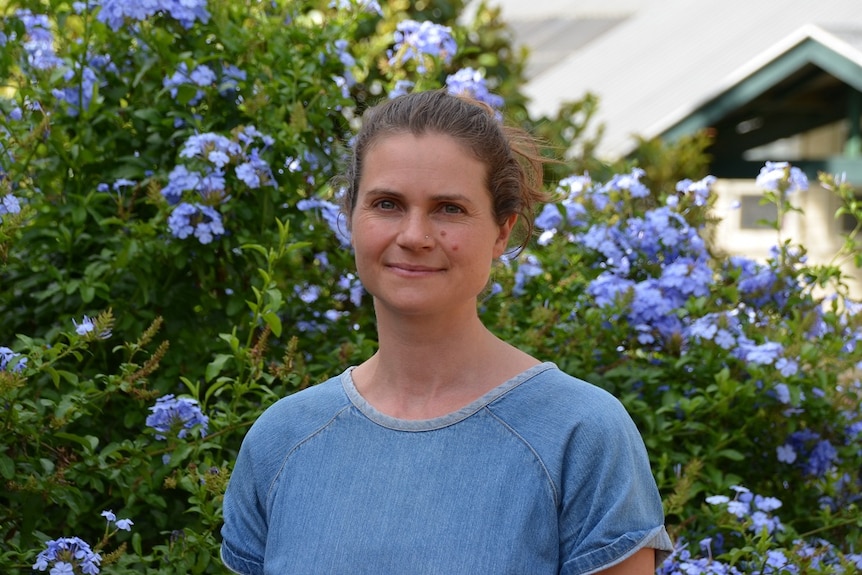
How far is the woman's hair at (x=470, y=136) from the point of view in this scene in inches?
63.2

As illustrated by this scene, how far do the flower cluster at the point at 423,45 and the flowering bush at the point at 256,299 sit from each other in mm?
16

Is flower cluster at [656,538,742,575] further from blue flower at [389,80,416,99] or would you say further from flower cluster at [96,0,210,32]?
flower cluster at [96,0,210,32]

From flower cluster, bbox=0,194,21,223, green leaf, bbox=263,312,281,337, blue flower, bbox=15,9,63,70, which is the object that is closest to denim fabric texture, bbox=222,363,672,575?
green leaf, bbox=263,312,281,337

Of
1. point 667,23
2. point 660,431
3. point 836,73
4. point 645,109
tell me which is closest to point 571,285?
point 660,431

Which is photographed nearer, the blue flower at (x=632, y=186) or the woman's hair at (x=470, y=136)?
the woman's hair at (x=470, y=136)

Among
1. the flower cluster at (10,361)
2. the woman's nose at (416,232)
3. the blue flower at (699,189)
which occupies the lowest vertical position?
the flower cluster at (10,361)

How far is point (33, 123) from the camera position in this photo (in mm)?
2908

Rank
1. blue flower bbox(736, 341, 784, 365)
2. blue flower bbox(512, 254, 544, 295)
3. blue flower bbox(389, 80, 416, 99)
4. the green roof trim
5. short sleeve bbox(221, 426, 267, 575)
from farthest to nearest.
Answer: the green roof trim → blue flower bbox(389, 80, 416, 99) → blue flower bbox(512, 254, 544, 295) → blue flower bbox(736, 341, 784, 365) → short sleeve bbox(221, 426, 267, 575)

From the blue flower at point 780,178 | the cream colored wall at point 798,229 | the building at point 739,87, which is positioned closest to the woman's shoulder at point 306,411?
the blue flower at point 780,178

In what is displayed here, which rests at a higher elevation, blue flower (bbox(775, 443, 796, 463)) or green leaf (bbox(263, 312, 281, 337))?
green leaf (bbox(263, 312, 281, 337))

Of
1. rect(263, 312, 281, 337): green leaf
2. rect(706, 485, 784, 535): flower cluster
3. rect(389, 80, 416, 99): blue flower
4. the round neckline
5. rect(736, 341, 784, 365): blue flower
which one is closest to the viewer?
the round neckline

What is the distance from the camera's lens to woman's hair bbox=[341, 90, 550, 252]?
1.60m

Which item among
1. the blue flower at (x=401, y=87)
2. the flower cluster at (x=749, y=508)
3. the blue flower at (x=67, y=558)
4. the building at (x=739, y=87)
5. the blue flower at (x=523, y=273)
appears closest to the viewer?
the blue flower at (x=67, y=558)

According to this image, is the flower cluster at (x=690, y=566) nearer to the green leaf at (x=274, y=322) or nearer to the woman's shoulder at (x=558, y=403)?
the green leaf at (x=274, y=322)
